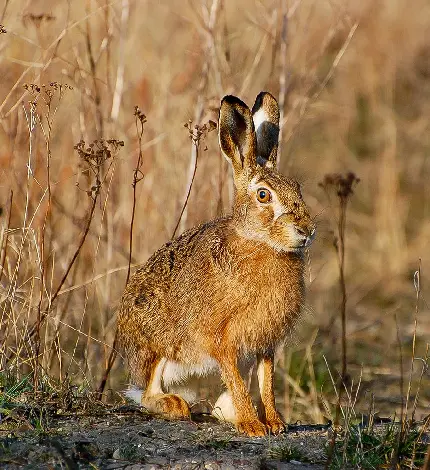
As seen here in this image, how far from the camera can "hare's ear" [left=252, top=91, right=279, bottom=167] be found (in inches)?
212

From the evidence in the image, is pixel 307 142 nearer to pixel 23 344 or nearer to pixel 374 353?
pixel 374 353

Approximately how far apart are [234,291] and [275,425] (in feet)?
2.28

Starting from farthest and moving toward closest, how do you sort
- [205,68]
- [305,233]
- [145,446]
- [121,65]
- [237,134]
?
1. [205,68]
2. [121,65]
3. [237,134]
4. [305,233]
5. [145,446]

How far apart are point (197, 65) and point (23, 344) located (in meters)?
3.63

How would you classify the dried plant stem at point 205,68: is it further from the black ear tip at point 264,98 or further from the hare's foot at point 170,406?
the hare's foot at point 170,406

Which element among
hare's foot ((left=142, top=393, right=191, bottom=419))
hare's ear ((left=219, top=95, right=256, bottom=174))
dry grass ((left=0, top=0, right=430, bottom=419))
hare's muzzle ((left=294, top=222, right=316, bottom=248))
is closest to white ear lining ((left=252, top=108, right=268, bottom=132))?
hare's ear ((left=219, top=95, right=256, bottom=174))

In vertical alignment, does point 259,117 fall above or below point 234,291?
above

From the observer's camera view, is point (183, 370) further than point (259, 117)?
No

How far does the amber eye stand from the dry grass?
79 centimetres

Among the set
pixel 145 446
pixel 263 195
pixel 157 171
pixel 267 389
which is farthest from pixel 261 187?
pixel 157 171

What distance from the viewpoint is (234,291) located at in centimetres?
488

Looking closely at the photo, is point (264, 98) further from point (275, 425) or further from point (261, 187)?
point (275, 425)

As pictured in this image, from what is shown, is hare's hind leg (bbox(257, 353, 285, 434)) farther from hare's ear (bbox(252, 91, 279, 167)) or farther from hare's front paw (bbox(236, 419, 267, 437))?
hare's ear (bbox(252, 91, 279, 167))

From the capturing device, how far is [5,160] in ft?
25.1
